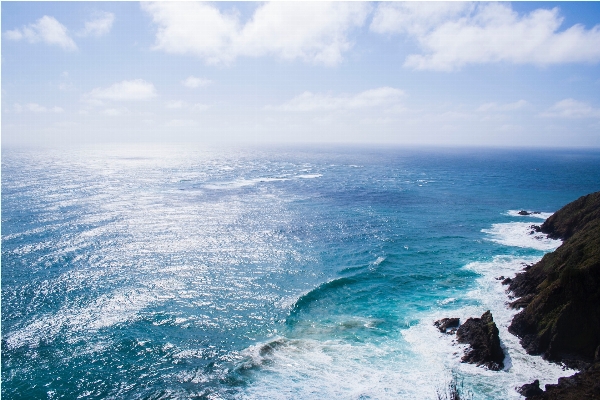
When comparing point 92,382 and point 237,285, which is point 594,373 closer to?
point 237,285

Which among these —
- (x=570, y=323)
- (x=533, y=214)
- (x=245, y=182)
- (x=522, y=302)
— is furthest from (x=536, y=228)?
(x=245, y=182)

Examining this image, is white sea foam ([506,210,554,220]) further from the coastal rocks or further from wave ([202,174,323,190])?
wave ([202,174,323,190])

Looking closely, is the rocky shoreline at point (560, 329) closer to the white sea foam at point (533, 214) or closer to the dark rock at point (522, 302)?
the dark rock at point (522, 302)

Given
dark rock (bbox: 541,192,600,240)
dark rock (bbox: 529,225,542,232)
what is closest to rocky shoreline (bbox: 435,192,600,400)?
dark rock (bbox: 541,192,600,240)

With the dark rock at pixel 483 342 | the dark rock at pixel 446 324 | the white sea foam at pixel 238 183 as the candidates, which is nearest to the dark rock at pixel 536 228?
the dark rock at pixel 483 342

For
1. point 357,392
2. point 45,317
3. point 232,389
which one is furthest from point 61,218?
point 357,392

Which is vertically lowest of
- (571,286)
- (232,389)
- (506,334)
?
(232,389)
